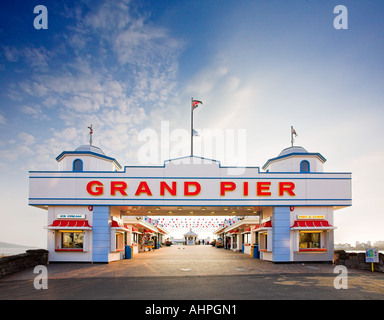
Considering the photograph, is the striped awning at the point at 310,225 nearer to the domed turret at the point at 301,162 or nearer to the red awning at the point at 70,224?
the domed turret at the point at 301,162

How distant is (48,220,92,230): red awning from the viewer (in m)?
21.7

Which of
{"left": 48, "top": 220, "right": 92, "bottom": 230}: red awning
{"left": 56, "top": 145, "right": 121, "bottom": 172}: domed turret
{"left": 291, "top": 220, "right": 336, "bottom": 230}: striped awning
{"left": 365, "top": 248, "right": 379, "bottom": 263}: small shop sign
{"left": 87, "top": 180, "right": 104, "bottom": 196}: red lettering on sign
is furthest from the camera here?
{"left": 56, "top": 145, "right": 121, "bottom": 172}: domed turret

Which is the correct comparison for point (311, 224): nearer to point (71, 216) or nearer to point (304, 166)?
point (304, 166)

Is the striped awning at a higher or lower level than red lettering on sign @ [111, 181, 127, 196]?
lower

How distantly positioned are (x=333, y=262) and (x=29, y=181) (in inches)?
884

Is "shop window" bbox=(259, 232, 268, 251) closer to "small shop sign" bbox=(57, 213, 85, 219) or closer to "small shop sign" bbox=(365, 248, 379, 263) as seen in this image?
Result: "small shop sign" bbox=(365, 248, 379, 263)

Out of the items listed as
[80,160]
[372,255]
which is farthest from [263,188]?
[80,160]

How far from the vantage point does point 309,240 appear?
2303 centimetres

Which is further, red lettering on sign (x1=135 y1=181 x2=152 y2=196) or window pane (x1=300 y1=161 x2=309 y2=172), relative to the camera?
window pane (x1=300 y1=161 x2=309 y2=172)

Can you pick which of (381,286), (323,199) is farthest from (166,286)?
(323,199)

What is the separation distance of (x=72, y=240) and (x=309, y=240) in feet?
56.4

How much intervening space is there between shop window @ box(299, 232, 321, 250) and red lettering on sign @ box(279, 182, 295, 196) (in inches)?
125

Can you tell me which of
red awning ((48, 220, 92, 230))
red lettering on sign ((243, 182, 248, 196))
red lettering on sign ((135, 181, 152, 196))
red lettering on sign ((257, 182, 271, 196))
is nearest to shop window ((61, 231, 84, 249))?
red awning ((48, 220, 92, 230))
